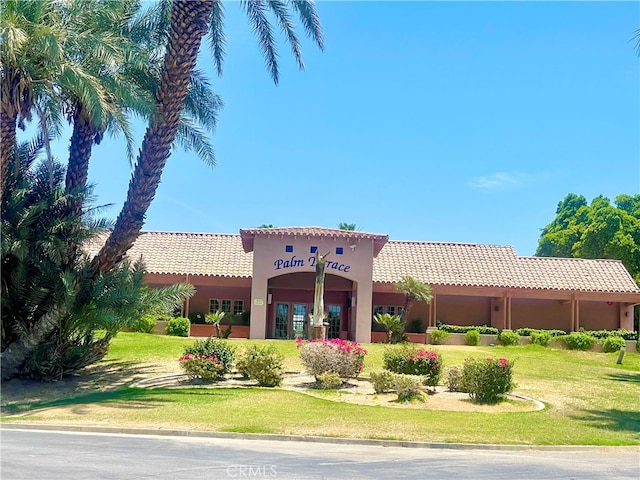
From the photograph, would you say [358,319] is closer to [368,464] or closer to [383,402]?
[383,402]

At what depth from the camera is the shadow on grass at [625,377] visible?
21.4 metres

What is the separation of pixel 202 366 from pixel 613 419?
34.7 ft

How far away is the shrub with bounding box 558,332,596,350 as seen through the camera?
1209 inches

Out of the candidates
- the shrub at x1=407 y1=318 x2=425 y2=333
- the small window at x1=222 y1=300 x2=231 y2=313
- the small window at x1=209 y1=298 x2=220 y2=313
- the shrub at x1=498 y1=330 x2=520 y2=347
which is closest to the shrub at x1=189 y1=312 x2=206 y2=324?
the small window at x1=209 y1=298 x2=220 y2=313

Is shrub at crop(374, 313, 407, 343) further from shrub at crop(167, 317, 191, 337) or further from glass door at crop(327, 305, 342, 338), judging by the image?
shrub at crop(167, 317, 191, 337)

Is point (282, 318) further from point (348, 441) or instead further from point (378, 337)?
point (348, 441)

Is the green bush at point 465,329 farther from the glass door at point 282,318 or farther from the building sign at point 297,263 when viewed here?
the glass door at point 282,318

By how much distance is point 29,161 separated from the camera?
797 inches

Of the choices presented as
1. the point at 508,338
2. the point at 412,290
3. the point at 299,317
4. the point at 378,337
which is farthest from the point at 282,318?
the point at 508,338

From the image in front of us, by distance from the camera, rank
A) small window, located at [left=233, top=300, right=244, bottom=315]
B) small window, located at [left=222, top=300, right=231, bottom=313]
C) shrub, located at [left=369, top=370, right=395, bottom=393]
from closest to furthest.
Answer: shrub, located at [left=369, top=370, right=395, bottom=393], small window, located at [left=222, top=300, right=231, bottom=313], small window, located at [left=233, top=300, right=244, bottom=315]

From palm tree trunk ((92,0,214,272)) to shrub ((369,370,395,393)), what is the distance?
812 centimetres

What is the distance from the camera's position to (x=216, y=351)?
63.7 feet

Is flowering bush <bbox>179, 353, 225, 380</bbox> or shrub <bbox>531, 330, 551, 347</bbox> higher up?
shrub <bbox>531, 330, 551, 347</bbox>

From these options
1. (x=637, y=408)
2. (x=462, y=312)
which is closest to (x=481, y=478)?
(x=637, y=408)
